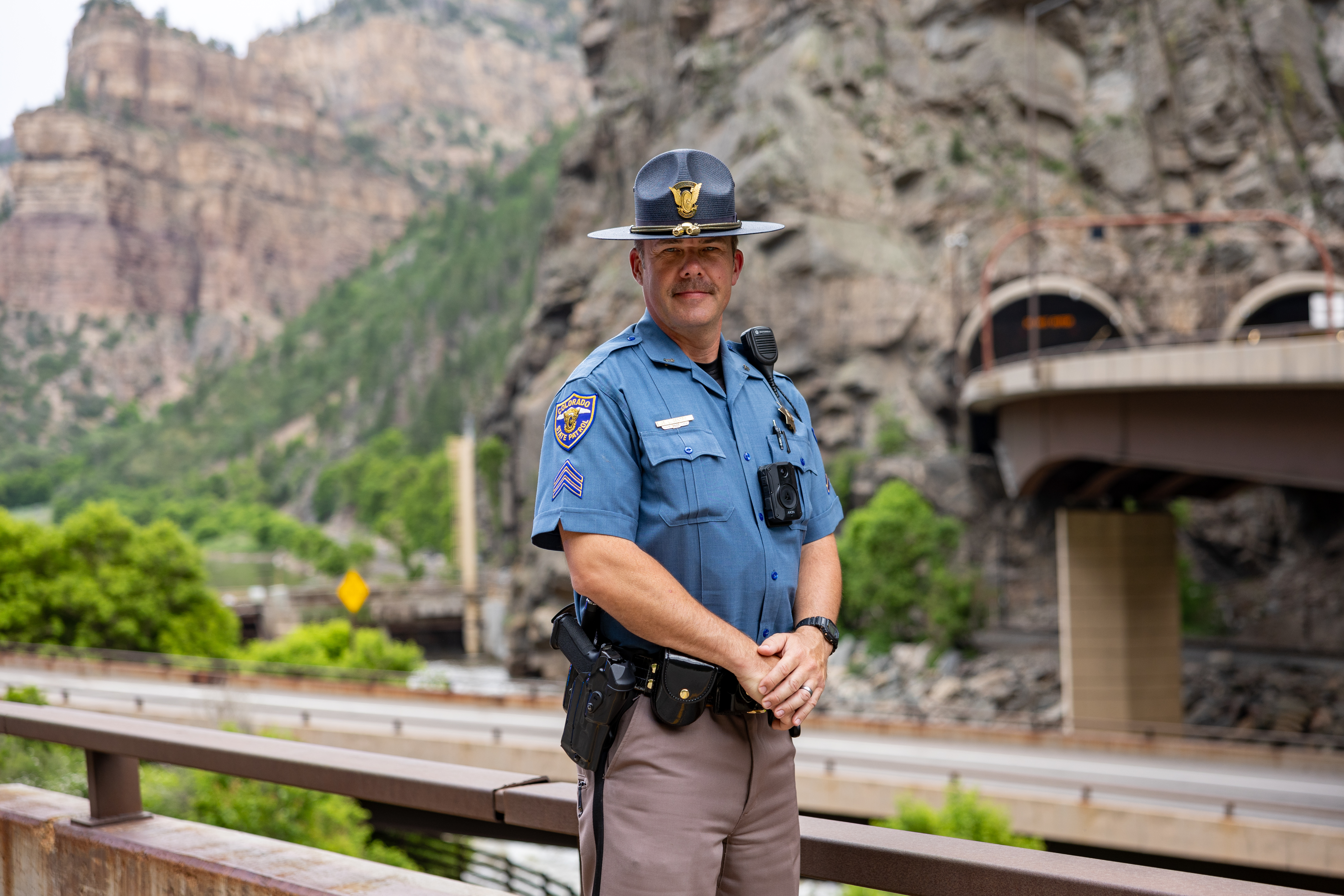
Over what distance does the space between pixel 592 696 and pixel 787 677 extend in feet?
1.47

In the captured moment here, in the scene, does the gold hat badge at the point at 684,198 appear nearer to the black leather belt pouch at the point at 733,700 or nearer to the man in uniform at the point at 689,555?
the man in uniform at the point at 689,555

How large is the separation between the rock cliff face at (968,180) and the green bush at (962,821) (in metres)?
29.7

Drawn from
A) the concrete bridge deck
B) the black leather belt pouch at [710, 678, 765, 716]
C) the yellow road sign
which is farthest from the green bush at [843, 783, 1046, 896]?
the black leather belt pouch at [710, 678, 765, 716]

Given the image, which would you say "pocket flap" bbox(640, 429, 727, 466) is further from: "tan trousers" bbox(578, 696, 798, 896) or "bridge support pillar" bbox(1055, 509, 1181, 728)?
"bridge support pillar" bbox(1055, 509, 1181, 728)

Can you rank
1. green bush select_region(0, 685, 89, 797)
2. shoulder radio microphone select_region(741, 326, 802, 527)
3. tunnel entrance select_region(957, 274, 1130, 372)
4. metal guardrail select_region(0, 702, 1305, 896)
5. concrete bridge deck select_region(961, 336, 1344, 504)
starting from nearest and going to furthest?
1. metal guardrail select_region(0, 702, 1305, 896)
2. shoulder radio microphone select_region(741, 326, 802, 527)
3. green bush select_region(0, 685, 89, 797)
4. concrete bridge deck select_region(961, 336, 1344, 504)
5. tunnel entrance select_region(957, 274, 1130, 372)

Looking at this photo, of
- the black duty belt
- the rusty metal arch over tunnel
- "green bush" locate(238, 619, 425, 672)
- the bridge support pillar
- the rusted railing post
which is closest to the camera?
the black duty belt

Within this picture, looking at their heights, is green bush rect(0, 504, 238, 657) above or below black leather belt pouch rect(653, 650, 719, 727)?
below

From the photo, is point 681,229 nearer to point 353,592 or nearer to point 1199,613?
point 353,592

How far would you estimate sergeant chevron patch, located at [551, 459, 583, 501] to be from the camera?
2490 mm

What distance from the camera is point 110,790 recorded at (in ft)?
13.1

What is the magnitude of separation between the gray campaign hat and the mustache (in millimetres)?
Result: 113

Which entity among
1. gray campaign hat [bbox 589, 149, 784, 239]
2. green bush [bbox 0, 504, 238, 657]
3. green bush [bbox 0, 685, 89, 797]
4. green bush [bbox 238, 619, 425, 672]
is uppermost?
gray campaign hat [bbox 589, 149, 784, 239]

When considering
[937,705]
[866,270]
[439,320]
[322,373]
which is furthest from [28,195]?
[937,705]

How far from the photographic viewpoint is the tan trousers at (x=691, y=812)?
7.81 ft
